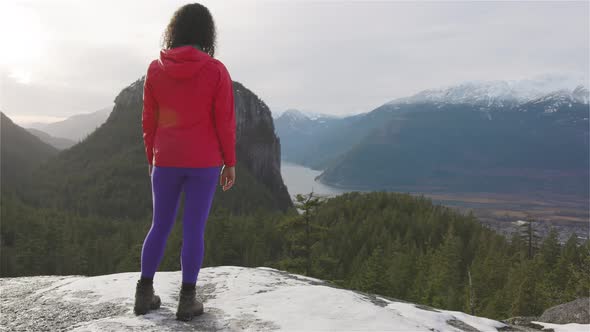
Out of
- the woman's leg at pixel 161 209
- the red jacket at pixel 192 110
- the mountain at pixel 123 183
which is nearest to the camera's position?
the red jacket at pixel 192 110

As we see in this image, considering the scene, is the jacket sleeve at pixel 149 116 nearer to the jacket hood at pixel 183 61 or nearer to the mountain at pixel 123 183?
the jacket hood at pixel 183 61

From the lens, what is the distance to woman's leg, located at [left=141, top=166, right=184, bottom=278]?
154 inches

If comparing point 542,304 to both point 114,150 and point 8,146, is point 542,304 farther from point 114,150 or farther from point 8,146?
point 8,146

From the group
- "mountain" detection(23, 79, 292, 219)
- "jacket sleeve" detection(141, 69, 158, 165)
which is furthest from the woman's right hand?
"mountain" detection(23, 79, 292, 219)

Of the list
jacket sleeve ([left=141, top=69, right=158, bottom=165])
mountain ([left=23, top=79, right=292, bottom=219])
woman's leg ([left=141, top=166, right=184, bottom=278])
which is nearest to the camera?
woman's leg ([left=141, top=166, right=184, bottom=278])

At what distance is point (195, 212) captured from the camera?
3.98 meters

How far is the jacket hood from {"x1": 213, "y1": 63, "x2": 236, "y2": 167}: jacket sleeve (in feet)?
0.75

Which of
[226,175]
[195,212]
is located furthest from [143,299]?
[226,175]

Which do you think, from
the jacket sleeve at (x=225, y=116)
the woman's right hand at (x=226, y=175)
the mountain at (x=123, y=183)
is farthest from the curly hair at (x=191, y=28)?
the mountain at (x=123, y=183)

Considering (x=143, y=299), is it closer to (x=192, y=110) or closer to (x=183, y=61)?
(x=192, y=110)

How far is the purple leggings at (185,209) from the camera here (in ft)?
12.8

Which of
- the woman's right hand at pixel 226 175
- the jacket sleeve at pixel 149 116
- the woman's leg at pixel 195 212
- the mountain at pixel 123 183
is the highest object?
the jacket sleeve at pixel 149 116

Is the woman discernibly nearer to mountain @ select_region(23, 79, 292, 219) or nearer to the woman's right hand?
the woman's right hand

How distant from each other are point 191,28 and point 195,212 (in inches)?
82.6
